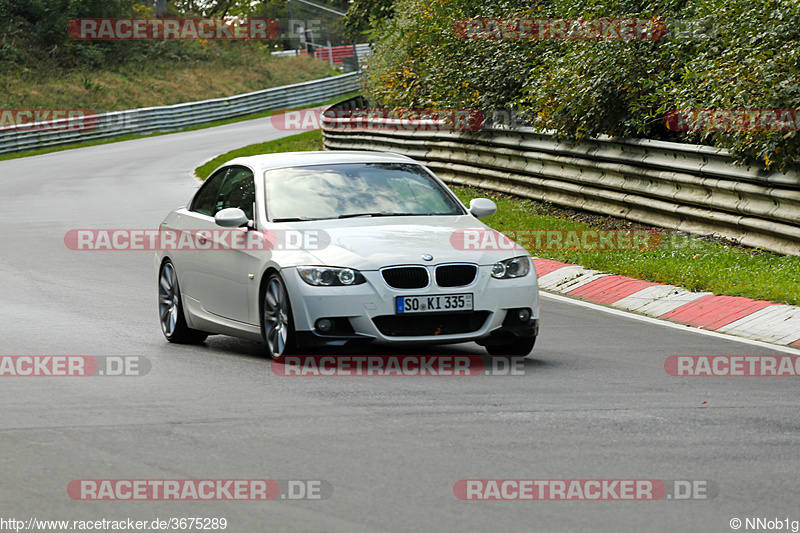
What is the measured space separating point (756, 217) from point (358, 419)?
26.6 feet

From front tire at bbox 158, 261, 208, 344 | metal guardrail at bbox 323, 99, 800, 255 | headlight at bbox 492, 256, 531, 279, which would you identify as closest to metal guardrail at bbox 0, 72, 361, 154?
metal guardrail at bbox 323, 99, 800, 255

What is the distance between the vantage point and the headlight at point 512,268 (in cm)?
873

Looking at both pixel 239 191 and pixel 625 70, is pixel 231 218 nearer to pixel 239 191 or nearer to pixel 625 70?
pixel 239 191

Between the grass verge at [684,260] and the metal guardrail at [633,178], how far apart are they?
0.21 meters

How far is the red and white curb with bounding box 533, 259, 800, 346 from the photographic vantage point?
10.2 m

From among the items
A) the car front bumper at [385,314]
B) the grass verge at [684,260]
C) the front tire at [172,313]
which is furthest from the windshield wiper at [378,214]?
the grass verge at [684,260]

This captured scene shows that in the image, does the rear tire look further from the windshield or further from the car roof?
the car roof

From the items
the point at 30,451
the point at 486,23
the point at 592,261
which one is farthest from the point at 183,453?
the point at 486,23

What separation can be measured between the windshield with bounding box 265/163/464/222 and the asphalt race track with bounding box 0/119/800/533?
1.12 m

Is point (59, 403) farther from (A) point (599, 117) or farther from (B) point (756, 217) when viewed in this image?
(A) point (599, 117)

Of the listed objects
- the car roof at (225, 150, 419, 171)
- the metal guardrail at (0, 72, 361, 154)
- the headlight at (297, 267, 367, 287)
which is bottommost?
the metal guardrail at (0, 72, 361, 154)

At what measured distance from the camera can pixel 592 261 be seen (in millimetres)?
13812

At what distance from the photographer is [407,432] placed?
6.55 m

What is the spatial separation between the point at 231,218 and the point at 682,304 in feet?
14.7
